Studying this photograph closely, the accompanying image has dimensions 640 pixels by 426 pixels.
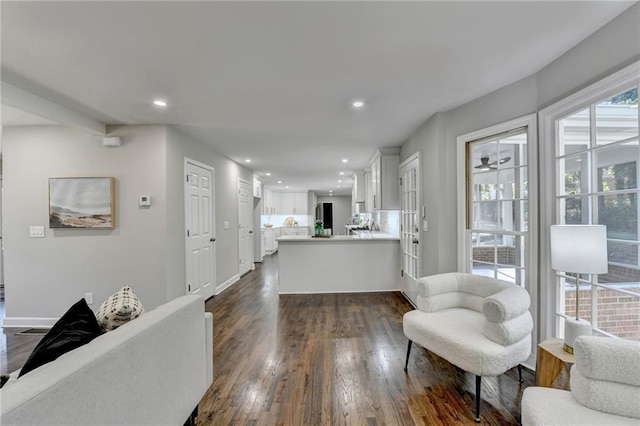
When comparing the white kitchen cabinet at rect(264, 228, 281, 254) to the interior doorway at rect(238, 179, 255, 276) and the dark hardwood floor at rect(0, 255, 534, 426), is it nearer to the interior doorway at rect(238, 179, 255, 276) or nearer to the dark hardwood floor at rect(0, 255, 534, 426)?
the interior doorway at rect(238, 179, 255, 276)

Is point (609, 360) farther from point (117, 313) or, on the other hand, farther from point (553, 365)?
point (117, 313)

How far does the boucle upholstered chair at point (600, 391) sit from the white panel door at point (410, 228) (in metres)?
2.32

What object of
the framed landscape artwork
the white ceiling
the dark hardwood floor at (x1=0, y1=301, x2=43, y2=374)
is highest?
the white ceiling

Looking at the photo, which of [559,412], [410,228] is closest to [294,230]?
[410,228]

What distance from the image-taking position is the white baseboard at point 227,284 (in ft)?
15.5

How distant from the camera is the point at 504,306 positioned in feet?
5.81

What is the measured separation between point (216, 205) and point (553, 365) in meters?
4.53

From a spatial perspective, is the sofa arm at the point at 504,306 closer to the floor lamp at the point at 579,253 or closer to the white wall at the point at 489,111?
the floor lamp at the point at 579,253

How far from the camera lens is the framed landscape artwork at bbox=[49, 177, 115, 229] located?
3.32m

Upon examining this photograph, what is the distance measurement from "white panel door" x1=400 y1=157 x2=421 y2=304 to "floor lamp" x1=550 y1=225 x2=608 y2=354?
76.3 inches

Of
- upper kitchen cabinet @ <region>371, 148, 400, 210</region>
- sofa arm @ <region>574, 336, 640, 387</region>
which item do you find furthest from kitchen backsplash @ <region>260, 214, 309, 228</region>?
sofa arm @ <region>574, 336, 640, 387</region>

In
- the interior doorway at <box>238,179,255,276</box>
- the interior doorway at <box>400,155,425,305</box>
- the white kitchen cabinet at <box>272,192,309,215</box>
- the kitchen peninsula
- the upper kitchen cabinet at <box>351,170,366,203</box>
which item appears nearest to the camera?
the interior doorway at <box>400,155,425,305</box>

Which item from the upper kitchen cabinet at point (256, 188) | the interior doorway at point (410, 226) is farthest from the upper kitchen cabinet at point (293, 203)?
the interior doorway at point (410, 226)

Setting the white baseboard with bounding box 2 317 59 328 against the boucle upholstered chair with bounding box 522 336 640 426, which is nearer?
the boucle upholstered chair with bounding box 522 336 640 426
